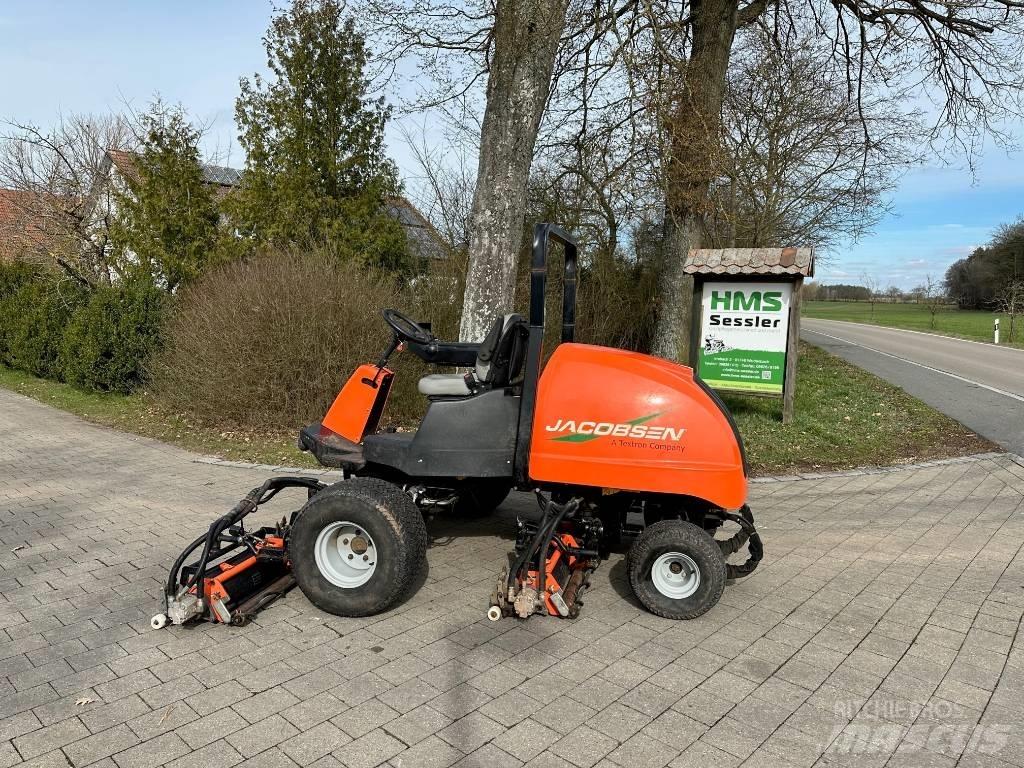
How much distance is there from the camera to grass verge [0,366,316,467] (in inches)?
294

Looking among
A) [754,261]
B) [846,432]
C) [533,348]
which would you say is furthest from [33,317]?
[846,432]

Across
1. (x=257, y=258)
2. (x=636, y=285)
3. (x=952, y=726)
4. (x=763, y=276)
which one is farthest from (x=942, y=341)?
(x=952, y=726)

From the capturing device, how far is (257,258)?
364 inches

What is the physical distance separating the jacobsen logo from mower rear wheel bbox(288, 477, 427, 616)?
89cm

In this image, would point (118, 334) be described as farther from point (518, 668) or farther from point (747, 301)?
point (518, 668)

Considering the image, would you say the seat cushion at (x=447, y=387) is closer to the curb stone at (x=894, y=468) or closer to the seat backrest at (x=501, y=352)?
the seat backrest at (x=501, y=352)

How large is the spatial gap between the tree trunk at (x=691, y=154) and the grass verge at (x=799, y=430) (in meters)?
1.57

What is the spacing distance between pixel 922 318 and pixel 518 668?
5105 centimetres

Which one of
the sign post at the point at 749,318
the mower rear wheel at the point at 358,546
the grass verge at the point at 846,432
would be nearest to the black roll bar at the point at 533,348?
the mower rear wheel at the point at 358,546

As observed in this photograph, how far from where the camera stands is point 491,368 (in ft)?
12.5

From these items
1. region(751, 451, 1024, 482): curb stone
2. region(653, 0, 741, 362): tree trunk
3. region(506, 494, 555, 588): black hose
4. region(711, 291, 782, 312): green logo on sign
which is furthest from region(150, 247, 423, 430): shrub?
region(506, 494, 555, 588): black hose

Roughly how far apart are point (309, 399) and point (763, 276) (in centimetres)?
565

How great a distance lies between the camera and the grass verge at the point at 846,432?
7.57 m

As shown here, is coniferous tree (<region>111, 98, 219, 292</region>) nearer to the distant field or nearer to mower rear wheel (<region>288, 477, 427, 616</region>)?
mower rear wheel (<region>288, 477, 427, 616</region>)
